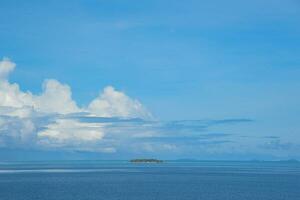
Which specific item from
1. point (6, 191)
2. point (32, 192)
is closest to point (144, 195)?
point (32, 192)

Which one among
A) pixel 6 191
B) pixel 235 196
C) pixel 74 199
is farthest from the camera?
pixel 6 191

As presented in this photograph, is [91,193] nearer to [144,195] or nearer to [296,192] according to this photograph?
[144,195]

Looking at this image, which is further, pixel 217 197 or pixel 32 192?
pixel 32 192

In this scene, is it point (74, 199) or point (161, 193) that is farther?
point (161, 193)

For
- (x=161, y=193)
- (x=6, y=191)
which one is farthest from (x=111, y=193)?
(x=6, y=191)

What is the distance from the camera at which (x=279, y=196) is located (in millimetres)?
108812

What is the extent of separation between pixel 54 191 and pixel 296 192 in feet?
200

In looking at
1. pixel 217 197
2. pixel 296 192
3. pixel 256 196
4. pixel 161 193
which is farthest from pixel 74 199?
pixel 296 192

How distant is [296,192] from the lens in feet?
393

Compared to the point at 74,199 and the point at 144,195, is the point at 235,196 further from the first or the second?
the point at 74,199

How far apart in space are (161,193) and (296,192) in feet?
116

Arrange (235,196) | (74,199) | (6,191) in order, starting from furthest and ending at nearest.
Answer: (6,191) → (235,196) → (74,199)

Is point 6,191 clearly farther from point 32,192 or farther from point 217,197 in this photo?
point 217,197

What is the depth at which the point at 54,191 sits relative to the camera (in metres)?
117
